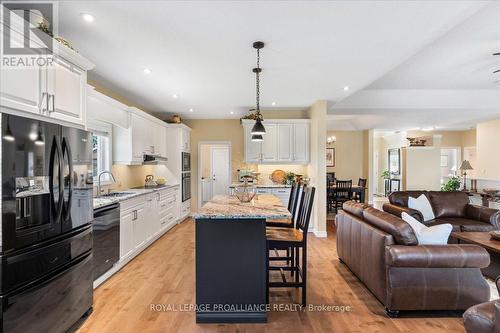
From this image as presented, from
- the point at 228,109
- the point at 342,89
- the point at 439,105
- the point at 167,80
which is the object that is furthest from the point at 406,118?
the point at 167,80

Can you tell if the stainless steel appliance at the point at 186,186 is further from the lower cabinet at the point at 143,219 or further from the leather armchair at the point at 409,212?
the leather armchair at the point at 409,212

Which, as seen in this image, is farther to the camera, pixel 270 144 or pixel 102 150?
pixel 270 144

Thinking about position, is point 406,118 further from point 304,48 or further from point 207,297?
point 207,297

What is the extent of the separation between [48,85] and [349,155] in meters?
9.74

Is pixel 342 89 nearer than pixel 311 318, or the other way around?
pixel 311 318

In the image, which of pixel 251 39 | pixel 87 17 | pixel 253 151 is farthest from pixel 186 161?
pixel 87 17

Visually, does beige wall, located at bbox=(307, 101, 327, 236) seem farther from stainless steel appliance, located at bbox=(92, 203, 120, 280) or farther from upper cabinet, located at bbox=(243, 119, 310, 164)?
stainless steel appliance, located at bbox=(92, 203, 120, 280)

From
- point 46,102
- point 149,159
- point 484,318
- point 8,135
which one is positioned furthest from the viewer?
point 149,159

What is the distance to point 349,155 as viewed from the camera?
10211mm

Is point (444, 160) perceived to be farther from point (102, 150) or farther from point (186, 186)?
point (102, 150)

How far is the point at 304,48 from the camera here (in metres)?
3.06

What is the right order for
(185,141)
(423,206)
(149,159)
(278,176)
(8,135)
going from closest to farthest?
(8,135) < (423,206) < (149,159) < (278,176) < (185,141)

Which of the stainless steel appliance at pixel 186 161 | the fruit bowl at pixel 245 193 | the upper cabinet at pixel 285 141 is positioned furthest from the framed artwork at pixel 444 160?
the fruit bowl at pixel 245 193

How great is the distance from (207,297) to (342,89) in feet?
13.1
